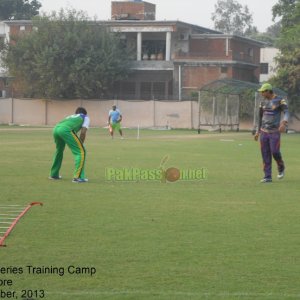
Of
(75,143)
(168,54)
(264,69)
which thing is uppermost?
(168,54)

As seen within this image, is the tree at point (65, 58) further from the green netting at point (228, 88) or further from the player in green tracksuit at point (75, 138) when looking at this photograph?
the player in green tracksuit at point (75, 138)

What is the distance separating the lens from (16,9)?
97188mm

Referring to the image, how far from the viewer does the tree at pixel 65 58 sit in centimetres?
6250

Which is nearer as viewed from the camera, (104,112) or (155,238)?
(155,238)

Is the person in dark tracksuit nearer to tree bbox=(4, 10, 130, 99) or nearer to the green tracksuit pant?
the green tracksuit pant

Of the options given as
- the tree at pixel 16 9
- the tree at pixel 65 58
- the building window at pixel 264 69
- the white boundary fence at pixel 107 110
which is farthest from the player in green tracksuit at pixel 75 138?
the tree at pixel 16 9

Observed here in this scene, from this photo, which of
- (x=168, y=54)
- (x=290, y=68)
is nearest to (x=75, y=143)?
(x=290, y=68)

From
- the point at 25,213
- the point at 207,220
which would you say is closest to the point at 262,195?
the point at 207,220

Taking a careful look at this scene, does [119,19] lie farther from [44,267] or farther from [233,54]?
[44,267]

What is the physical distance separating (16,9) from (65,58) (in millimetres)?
36463

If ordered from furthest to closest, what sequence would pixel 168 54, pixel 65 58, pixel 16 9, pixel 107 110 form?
1. pixel 16 9
2. pixel 168 54
3. pixel 65 58
4. pixel 107 110

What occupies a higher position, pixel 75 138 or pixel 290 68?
pixel 290 68

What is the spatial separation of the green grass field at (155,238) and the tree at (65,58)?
4452cm

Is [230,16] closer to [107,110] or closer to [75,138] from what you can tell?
[107,110]
